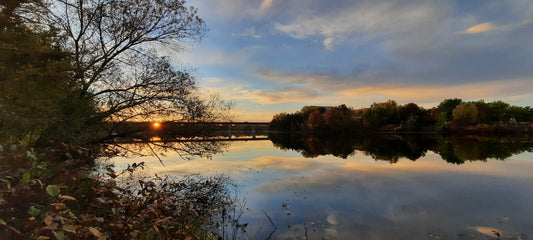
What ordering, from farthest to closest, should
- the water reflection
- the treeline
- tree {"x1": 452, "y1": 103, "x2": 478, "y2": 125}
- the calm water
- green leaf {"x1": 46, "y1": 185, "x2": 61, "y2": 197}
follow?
the treeline → tree {"x1": 452, "y1": 103, "x2": 478, "y2": 125} → the water reflection → the calm water → green leaf {"x1": 46, "y1": 185, "x2": 61, "y2": 197}

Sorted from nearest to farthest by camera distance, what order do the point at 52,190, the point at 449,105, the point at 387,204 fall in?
1. the point at 52,190
2. the point at 387,204
3. the point at 449,105

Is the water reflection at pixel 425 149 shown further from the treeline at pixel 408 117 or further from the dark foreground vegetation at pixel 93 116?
the treeline at pixel 408 117

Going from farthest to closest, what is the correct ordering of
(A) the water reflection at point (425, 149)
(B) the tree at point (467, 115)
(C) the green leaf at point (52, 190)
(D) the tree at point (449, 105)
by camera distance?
(D) the tree at point (449, 105)
(B) the tree at point (467, 115)
(A) the water reflection at point (425, 149)
(C) the green leaf at point (52, 190)

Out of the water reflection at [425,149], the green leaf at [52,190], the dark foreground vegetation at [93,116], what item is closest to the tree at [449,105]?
the water reflection at [425,149]

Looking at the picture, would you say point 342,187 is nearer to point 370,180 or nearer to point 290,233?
point 370,180

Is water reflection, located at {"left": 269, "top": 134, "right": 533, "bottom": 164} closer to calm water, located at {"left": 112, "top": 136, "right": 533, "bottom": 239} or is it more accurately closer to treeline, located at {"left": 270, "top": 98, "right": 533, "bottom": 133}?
calm water, located at {"left": 112, "top": 136, "right": 533, "bottom": 239}

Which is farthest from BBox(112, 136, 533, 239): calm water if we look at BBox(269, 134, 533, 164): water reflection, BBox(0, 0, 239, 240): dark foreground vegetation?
BBox(269, 134, 533, 164): water reflection

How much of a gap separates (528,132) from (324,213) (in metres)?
114

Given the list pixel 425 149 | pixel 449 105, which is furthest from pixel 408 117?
pixel 425 149

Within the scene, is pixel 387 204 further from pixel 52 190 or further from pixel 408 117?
pixel 408 117

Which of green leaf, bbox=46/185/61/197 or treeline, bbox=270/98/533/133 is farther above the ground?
treeline, bbox=270/98/533/133

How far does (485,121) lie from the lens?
105 meters

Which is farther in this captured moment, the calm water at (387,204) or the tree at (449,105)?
the tree at (449,105)

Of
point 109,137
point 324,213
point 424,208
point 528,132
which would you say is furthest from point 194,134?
point 528,132
